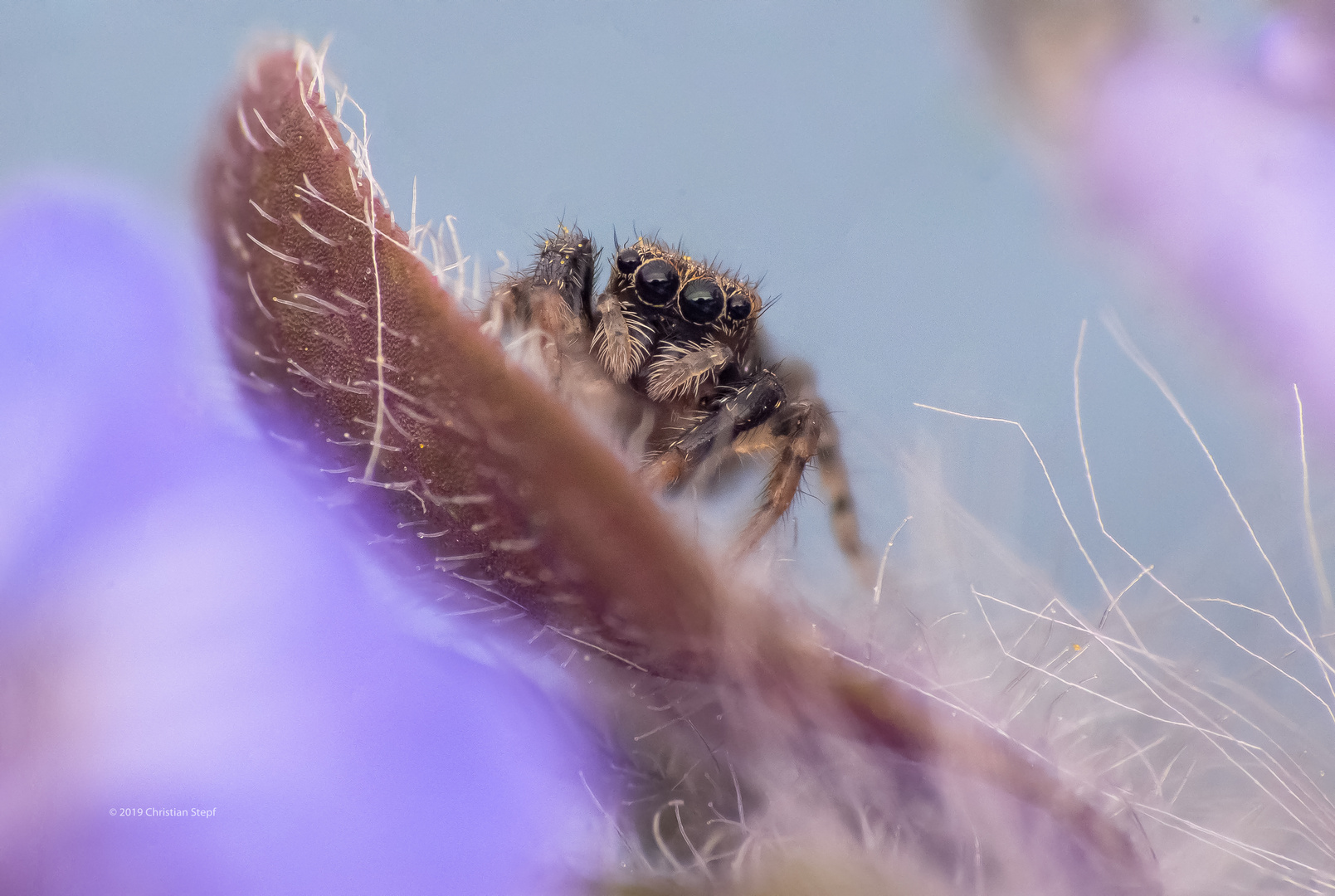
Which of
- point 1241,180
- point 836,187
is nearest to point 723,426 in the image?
point 836,187

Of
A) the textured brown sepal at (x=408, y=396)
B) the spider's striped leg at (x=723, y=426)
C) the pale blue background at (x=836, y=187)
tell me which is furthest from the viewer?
the pale blue background at (x=836, y=187)

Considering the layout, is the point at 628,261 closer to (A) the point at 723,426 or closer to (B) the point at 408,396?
(A) the point at 723,426

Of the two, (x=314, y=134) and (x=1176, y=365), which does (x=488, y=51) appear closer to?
(x=314, y=134)

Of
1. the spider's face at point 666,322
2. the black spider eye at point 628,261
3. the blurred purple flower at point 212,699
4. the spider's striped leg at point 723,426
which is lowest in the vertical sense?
the blurred purple flower at point 212,699

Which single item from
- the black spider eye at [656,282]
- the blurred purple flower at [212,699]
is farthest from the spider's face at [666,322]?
the blurred purple flower at [212,699]

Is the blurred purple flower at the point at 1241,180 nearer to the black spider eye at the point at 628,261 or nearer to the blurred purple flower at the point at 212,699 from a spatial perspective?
the black spider eye at the point at 628,261

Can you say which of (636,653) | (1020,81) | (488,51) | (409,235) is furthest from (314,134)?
(1020,81)

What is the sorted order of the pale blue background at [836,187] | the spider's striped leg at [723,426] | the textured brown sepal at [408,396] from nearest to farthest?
the textured brown sepal at [408,396], the spider's striped leg at [723,426], the pale blue background at [836,187]
